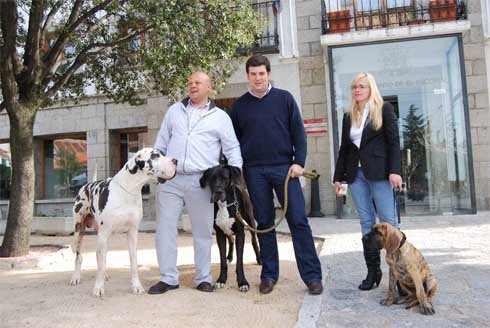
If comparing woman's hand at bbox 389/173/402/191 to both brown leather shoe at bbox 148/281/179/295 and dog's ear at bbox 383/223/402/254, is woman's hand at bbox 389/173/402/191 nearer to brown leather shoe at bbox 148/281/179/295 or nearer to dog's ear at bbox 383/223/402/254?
dog's ear at bbox 383/223/402/254

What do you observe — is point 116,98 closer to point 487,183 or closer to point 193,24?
point 193,24

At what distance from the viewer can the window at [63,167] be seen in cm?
1484

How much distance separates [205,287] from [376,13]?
368 inches

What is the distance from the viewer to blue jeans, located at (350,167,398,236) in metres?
3.90

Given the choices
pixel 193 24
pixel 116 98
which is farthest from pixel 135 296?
pixel 116 98

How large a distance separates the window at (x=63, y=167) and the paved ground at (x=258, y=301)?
9156 millimetres

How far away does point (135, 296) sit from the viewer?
4.14 m

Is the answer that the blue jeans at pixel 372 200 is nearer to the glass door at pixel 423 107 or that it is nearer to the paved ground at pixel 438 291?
the paved ground at pixel 438 291

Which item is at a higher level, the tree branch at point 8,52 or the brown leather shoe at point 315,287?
the tree branch at point 8,52

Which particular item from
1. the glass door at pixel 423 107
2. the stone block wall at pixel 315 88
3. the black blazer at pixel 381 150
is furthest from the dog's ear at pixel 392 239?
the stone block wall at pixel 315 88

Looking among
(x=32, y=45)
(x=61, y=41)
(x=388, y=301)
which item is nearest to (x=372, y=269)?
(x=388, y=301)

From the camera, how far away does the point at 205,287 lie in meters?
4.23

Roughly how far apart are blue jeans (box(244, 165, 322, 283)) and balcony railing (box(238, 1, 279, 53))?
327 inches

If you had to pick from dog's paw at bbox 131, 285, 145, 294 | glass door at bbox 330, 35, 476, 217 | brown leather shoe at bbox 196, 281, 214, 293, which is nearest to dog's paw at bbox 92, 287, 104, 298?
dog's paw at bbox 131, 285, 145, 294
